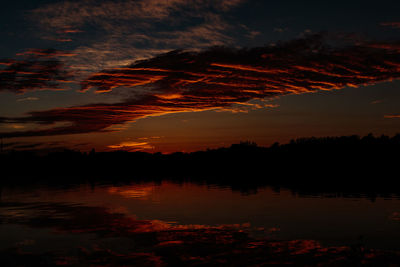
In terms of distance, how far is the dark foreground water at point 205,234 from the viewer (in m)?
20.0

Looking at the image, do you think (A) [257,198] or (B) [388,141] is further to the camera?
(B) [388,141]

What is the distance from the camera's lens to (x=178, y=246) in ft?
74.2

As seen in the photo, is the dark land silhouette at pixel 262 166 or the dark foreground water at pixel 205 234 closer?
the dark foreground water at pixel 205 234

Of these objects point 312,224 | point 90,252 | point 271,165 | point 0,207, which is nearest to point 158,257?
point 90,252

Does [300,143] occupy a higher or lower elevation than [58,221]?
higher

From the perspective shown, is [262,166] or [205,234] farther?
[262,166]

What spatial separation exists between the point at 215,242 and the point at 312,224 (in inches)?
395

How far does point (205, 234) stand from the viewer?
1035 inches

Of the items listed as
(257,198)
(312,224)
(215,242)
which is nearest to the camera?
(215,242)

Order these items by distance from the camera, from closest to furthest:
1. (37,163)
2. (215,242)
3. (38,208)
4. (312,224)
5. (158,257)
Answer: (158,257) → (215,242) → (312,224) → (38,208) → (37,163)

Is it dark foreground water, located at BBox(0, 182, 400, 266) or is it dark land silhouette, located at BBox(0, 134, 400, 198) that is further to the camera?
dark land silhouette, located at BBox(0, 134, 400, 198)

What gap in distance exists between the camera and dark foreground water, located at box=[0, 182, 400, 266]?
1995 centimetres

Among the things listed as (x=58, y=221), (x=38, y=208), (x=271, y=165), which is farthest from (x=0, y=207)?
(x=271, y=165)

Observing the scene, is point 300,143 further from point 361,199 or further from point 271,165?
point 361,199
